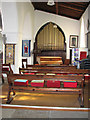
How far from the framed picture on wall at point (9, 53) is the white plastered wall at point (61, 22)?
5.61 m

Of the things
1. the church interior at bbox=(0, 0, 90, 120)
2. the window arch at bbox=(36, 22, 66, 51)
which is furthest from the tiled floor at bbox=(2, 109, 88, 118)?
the window arch at bbox=(36, 22, 66, 51)

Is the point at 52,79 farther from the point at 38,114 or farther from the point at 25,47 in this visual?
the point at 25,47

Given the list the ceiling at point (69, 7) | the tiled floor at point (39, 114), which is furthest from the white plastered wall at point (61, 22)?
the tiled floor at point (39, 114)

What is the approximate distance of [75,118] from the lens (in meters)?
2.72

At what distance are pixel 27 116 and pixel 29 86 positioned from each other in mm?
1102

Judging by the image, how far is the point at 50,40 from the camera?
1280 centimetres

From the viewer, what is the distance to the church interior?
11.2ft

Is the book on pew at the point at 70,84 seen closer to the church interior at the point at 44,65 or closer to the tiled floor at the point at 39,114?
the church interior at the point at 44,65

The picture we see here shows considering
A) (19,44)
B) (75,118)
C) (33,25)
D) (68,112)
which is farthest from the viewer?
(33,25)

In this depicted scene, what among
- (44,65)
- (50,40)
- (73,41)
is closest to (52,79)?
(44,65)

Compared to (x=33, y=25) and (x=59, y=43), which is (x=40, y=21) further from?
(x=59, y=43)

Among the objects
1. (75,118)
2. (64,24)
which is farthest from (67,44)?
(75,118)

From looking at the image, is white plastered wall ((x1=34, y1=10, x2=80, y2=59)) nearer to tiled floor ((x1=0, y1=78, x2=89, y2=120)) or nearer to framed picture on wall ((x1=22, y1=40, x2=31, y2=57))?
framed picture on wall ((x1=22, y1=40, x2=31, y2=57))

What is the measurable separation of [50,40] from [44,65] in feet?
16.1
